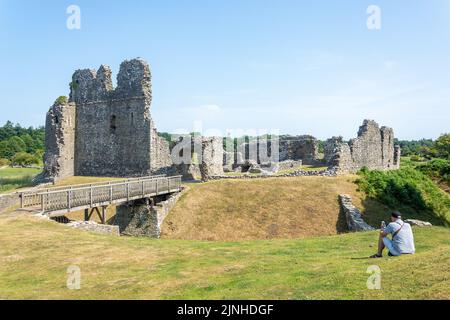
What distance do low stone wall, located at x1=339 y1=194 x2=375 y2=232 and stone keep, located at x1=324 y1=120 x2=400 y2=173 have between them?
21.4ft

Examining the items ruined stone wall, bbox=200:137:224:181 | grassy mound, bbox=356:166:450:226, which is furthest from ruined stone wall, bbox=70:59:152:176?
grassy mound, bbox=356:166:450:226

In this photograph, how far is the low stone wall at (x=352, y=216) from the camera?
23.0 m

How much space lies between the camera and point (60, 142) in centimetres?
4325

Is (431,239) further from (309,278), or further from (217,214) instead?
(217,214)

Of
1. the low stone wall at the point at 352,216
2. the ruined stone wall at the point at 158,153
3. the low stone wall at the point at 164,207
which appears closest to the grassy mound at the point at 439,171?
the low stone wall at the point at 352,216

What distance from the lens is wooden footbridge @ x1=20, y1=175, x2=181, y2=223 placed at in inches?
747

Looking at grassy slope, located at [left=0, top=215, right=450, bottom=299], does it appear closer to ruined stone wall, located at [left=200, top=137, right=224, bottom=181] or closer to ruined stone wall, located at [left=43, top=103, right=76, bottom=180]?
ruined stone wall, located at [left=200, top=137, right=224, bottom=181]

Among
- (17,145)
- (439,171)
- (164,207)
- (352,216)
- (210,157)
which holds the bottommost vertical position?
(352,216)

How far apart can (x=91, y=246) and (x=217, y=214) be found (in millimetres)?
11903

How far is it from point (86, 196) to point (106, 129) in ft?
75.2

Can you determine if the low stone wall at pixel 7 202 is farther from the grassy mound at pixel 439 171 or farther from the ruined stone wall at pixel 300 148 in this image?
the grassy mound at pixel 439 171

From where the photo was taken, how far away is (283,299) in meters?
8.23

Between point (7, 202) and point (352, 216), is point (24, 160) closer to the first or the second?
point (7, 202)

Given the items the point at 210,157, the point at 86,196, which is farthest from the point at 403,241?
the point at 210,157
